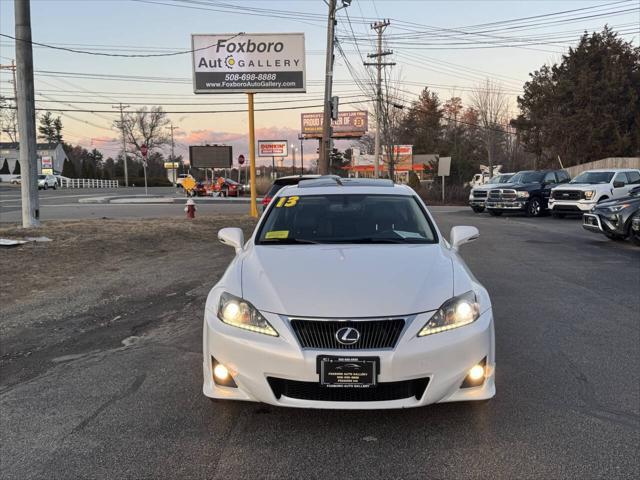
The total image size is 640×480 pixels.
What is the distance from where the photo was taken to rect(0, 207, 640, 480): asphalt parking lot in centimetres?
303

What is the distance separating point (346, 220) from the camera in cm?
473

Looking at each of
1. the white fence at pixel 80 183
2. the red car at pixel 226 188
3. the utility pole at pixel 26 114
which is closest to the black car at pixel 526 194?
the utility pole at pixel 26 114

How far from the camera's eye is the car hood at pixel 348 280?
3.15 m

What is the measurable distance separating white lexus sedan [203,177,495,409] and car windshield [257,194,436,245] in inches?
25.9

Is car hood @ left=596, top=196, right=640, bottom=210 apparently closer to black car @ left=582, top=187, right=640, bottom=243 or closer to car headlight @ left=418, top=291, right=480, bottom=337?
black car @ left=582, top=187, right=640, bottom=243

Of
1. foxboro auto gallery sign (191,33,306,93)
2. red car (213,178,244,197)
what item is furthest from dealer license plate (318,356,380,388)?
red car (213,178,244,197)

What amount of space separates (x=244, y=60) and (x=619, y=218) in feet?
46.4

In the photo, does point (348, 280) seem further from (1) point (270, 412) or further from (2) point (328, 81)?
(2) point (328, 81)

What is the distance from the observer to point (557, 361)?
4.70 metres

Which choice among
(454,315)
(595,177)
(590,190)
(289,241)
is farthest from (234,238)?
(595,177)

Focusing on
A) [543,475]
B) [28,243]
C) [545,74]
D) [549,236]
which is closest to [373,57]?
[545,74]

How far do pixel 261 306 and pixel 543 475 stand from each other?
6.01 feet

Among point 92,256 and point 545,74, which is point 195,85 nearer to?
point 92,256

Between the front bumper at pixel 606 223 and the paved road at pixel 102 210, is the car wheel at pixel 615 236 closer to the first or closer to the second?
the front bumper at pixel 606 223
